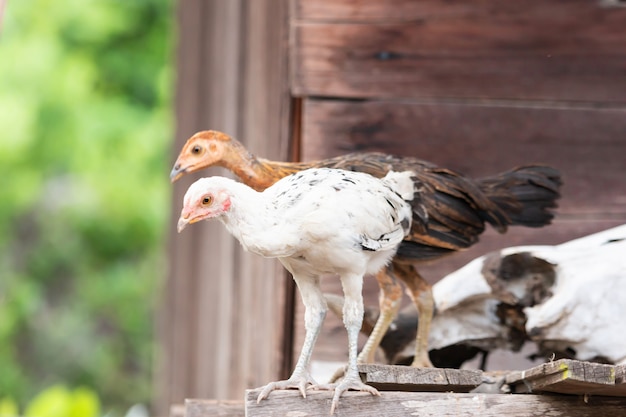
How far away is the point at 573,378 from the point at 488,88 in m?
1.52

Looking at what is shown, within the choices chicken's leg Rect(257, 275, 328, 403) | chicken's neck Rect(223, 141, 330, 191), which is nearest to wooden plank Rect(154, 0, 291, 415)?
chicken's neck Rect(223, 141, 330, 191)

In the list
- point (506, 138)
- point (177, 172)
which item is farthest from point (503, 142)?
point (177, 172)

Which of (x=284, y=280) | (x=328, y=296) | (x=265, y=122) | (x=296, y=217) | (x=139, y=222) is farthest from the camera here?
(x=139, y=222)

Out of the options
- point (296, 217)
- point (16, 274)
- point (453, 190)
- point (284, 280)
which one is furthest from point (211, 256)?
point (16, 274)

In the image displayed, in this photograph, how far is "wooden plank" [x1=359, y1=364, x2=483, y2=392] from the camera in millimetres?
2400

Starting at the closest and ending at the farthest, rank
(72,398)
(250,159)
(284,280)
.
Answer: (250,159) → (284,280) → (72,398)

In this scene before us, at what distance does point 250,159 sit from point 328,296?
→ 46 centimetres

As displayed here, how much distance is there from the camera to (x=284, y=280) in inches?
139

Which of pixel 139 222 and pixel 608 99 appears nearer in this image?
pixel 608 99

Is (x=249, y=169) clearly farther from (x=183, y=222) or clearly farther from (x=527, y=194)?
(x=527, y=194)

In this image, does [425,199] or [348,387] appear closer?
[348,387]

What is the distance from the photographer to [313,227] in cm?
240

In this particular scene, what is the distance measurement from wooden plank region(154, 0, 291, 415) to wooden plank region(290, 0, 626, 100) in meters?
0.47

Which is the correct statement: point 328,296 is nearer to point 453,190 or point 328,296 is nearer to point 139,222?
point 453,190
